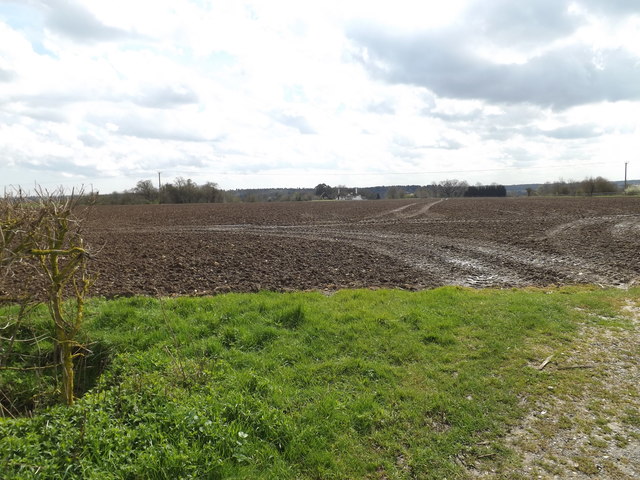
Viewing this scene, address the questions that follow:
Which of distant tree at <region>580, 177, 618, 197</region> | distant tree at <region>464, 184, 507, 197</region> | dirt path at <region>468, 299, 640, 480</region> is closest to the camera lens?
dirt path at <region>468, 299, 640, 480</region>

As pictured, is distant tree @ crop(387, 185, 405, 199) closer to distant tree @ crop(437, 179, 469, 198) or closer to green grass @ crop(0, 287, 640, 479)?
distant tree @ crop(437, 179, 469, 198)

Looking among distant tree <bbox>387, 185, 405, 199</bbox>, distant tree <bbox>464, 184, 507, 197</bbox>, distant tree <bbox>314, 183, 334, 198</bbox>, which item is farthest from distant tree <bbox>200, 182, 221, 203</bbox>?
distant tree <bbox>464, 184, 507, 197</bbox>

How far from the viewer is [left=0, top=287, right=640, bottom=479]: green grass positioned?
4.05m

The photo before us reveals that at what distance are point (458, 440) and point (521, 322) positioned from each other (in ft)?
13.3

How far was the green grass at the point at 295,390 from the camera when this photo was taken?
405 centimetres


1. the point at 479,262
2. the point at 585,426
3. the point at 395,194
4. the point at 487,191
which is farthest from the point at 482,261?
the point at 487,191

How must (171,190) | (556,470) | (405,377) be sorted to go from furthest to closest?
(171,190) < (405,377) < (556,470)

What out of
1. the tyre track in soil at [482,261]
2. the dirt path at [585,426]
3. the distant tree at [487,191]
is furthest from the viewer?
the distant tree at [487,191]

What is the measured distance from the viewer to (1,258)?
161 inches

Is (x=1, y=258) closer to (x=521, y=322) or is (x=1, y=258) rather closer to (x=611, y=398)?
(x=611, y=398)

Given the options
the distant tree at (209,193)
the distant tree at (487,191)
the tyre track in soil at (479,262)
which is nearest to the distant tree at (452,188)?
the distant tree at (487,191)

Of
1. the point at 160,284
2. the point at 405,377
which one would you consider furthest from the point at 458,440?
the point at 160,284

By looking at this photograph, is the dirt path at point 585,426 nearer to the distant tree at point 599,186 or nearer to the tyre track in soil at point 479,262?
the tyre track in soil at point 479,262

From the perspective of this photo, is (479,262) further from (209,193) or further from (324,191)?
(324,191)
